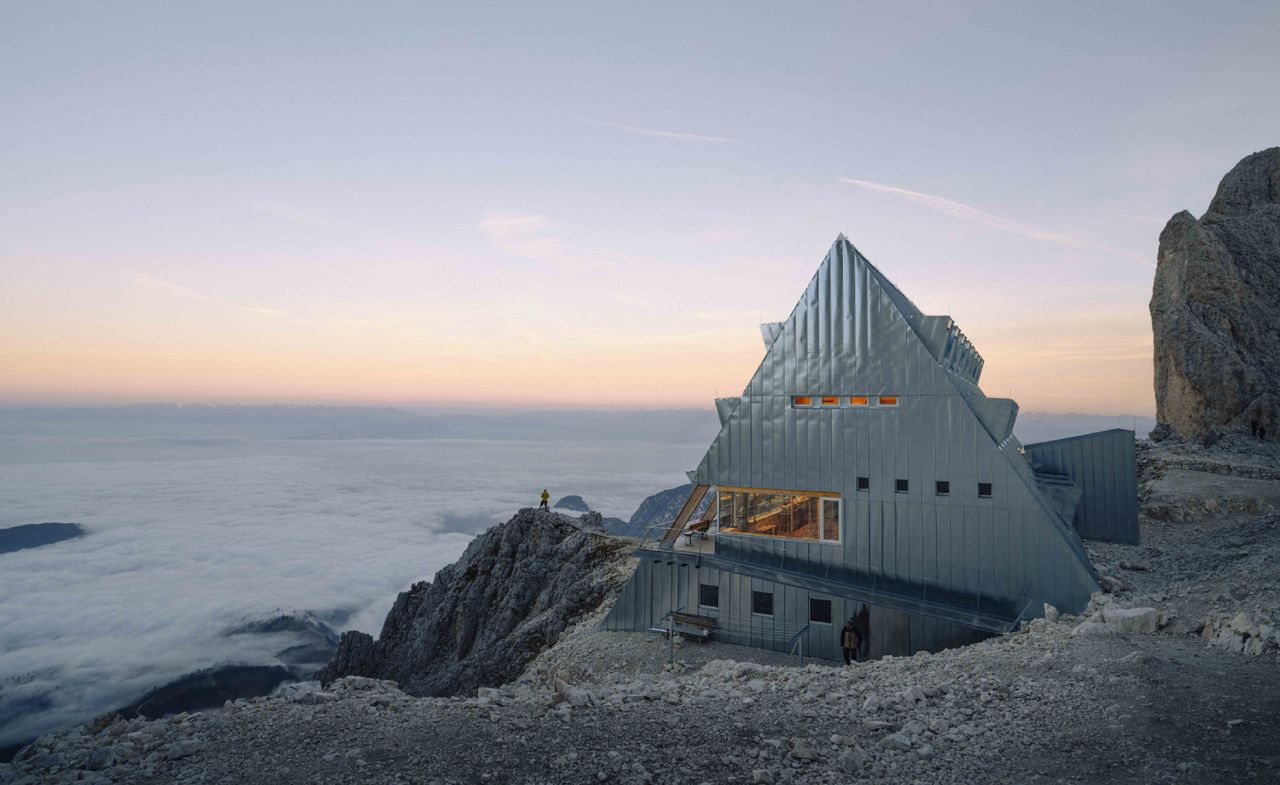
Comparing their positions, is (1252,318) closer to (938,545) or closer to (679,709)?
(938,545)

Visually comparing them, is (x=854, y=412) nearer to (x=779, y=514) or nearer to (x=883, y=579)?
(x=779, y=514)

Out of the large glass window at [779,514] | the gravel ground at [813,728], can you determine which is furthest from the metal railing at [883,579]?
the gravel ground at [813,728]

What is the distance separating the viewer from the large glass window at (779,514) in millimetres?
20656

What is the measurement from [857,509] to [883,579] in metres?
2.25

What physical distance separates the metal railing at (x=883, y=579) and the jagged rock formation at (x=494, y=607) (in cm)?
665

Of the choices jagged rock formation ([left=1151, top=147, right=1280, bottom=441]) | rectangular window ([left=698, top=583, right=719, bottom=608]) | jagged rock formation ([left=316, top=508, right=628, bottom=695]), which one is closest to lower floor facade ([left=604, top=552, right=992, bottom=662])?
rectangular window ([left=698, top=583, right=719, bottom=608])

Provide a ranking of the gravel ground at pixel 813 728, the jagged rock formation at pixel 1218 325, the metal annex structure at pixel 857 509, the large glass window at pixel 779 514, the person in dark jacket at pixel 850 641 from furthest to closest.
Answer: the jagged rock formation at pixel 1218 325, the large glass window at pixel 779 514, the metal annex structure at pixel 857 509, the person in dark jacket at pixel 850 641, the gravel ground at pixel 813 728

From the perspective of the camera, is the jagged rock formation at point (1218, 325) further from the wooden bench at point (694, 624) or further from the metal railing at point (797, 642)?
the wooden bench at point (694, 624)

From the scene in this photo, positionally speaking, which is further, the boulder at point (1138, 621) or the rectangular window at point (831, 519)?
the rectangular window at point (831, 519)

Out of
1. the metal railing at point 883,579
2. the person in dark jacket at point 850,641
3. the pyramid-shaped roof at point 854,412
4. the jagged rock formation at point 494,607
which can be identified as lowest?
the jagged rock formation at point 494,607

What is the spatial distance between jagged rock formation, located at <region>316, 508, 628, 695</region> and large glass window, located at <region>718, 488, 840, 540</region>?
7.59m

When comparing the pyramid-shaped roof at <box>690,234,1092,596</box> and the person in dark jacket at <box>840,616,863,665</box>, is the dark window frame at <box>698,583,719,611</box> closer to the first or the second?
the pyramid-shaped roof at <box>690,234,1092,596</box>

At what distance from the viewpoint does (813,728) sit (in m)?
8.68

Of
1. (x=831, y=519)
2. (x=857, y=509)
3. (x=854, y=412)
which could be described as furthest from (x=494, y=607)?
(x=854, y=412)
